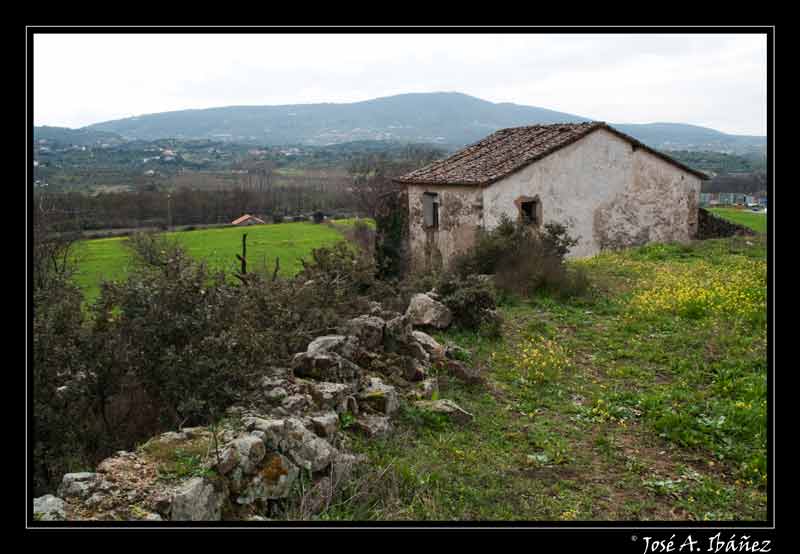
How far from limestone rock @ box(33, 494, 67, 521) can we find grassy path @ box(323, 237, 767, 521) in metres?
1.80

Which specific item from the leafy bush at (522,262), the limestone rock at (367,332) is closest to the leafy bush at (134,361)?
the limestone rock at (367,332)

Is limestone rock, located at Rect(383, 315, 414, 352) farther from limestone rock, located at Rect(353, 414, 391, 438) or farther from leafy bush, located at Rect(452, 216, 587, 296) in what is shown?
leafy bush, located at Rect(452, 216, 587, 296)

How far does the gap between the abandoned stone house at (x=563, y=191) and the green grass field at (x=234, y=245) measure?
8.36 m

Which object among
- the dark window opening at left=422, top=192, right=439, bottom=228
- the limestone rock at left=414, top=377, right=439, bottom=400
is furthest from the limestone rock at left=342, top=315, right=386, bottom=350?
the dark window opening at left=422, top=192, right=439, bottom=228

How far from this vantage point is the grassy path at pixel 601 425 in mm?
5211

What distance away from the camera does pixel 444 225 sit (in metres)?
21.3

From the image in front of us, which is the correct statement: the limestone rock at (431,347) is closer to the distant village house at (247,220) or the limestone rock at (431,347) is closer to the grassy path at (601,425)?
the grassy path at (601,425)

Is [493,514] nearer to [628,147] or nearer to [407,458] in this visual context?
[407,458]

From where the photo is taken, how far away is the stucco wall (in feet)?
65.2

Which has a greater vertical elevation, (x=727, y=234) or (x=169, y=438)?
(x=727, y=234)
